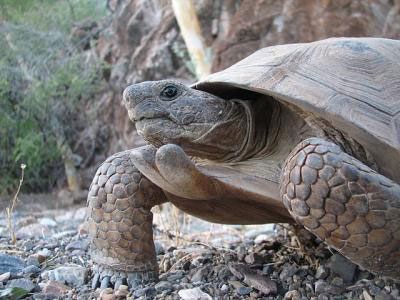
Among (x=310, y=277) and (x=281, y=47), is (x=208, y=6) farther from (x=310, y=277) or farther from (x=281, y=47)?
(x=310, y=277)

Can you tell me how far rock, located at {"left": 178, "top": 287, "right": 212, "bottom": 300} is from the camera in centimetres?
191

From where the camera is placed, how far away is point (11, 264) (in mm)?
2320

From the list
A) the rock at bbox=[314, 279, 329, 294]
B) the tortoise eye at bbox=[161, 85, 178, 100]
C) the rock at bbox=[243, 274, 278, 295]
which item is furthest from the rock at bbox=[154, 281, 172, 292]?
the tortoise eye at bbox=[161, 85, 178, 100]

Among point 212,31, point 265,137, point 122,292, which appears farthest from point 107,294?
point 212,31

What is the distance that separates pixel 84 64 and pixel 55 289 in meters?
7.64

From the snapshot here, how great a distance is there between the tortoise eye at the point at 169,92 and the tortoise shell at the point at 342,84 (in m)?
0.20

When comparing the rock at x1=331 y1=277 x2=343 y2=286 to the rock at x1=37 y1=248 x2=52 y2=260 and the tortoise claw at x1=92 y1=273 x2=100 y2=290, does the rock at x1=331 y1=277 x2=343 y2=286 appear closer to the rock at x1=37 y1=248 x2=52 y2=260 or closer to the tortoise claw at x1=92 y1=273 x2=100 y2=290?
the tortoise claw at x1=92 y1=273 x2=100 y2=290

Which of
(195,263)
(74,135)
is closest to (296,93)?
(195,263)

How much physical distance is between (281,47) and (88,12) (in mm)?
8615

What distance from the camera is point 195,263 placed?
2477 millimetres

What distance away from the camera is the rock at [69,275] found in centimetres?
223

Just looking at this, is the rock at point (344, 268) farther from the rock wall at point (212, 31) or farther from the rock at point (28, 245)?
the rock wall at point (212, 31)

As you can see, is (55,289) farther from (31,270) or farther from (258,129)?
(258,129)

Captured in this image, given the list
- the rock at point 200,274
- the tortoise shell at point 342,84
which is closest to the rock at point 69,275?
the rock at point 200,274
